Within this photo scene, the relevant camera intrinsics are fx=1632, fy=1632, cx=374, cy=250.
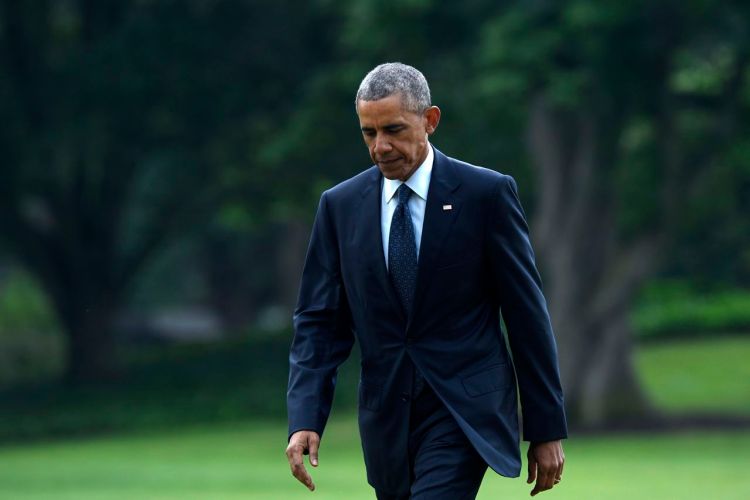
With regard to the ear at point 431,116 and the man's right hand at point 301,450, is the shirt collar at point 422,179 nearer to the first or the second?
the ear at point 431,116

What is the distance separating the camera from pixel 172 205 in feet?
106

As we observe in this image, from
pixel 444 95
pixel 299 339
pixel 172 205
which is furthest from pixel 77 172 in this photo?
pixel 299 339

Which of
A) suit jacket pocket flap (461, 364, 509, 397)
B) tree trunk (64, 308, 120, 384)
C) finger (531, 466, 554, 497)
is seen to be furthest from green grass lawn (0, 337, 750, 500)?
suit jacket pocket flap (461, 364, 509, 397)

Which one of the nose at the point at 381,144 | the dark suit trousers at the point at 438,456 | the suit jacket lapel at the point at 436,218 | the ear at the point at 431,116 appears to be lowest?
the dark suit trousers at the point at 438,456

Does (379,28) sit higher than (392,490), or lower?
higher

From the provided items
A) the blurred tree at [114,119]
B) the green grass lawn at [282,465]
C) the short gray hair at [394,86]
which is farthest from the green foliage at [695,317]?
the short gray hair at [394,86]

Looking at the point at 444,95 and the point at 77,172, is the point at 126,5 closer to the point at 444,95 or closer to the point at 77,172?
the point at 77,172

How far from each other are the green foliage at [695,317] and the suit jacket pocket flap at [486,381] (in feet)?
117

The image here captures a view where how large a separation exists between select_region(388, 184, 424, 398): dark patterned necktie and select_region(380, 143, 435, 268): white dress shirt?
0.02 m

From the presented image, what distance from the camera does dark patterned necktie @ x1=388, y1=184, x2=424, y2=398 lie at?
533 centimetres

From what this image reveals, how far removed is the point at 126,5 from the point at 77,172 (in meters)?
3.62

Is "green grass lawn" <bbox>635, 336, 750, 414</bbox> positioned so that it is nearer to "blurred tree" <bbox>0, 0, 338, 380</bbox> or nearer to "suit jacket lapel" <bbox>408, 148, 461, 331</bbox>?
"blurred tree" <bbox>0, 0, 338, 380</bbox>

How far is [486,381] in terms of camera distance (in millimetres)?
5316

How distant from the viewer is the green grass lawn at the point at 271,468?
16031mm
